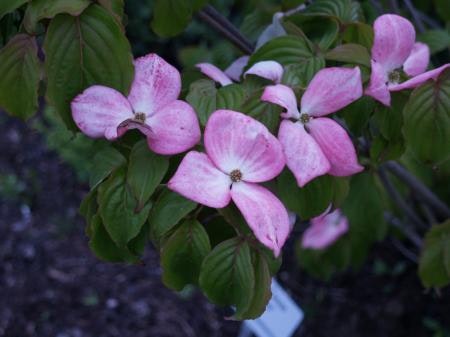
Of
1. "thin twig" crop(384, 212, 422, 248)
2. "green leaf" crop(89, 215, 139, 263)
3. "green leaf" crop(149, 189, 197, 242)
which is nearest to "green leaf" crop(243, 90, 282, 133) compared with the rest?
"green leaf" crop(149, 189, 197, 242)

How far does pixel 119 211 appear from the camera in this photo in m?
0.77

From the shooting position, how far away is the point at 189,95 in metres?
0.79

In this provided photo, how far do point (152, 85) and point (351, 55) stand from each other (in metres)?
0.23

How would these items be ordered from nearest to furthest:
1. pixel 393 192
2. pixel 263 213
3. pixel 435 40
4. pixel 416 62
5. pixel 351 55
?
pixel 263 213
pixel 351 55
pixel 416 62
pixel 435 40
pixel 393 192

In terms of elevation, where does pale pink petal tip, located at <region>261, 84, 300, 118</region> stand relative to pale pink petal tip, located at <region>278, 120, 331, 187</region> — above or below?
above

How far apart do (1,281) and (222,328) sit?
2.20 ft

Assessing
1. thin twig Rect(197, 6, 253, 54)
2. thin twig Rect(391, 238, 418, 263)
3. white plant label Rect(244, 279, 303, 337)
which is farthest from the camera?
thin twig Rect(391, 238, 418, 263)

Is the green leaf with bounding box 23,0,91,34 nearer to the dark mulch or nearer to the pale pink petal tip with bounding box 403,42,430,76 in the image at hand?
the pale pink petal tip with bounding box 403,42,430,76

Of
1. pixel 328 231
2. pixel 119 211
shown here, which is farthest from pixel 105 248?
pixel 328 231

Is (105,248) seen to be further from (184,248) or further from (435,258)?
(435,258)

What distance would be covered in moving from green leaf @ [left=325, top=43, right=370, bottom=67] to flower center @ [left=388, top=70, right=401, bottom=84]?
44 millimetres

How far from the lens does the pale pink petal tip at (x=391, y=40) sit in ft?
2.75

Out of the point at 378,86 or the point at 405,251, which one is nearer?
the point at 378,86

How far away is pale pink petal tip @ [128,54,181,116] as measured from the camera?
30.4 inches
